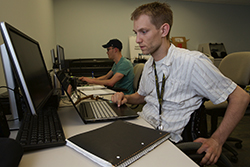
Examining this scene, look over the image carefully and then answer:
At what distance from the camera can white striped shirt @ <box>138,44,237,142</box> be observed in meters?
0.86

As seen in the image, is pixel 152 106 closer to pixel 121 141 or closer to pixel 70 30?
pixel 121 141

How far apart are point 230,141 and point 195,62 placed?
62.9 inches

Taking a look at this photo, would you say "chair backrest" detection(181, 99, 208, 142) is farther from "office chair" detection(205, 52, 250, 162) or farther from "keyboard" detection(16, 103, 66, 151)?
"office chair" detection(205, 52, 250, 162)

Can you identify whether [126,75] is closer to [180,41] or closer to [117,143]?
[117,143]

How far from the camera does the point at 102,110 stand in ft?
3.09

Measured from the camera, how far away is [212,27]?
215 inches

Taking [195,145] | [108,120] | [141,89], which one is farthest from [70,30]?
[195,145]

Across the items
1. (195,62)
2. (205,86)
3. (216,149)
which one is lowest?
(216,149)

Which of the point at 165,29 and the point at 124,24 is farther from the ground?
the point at 124,24

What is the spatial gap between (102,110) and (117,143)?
403mm

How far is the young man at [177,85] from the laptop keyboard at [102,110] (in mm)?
87

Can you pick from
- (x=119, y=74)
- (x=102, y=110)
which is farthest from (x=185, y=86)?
(x=119, y=74)

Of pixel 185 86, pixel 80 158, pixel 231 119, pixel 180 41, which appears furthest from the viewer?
pixel 180 41

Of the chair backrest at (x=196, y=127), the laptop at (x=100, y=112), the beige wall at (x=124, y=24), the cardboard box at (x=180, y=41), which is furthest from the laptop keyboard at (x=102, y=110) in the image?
the cardboard box at (x=180, y=41)
